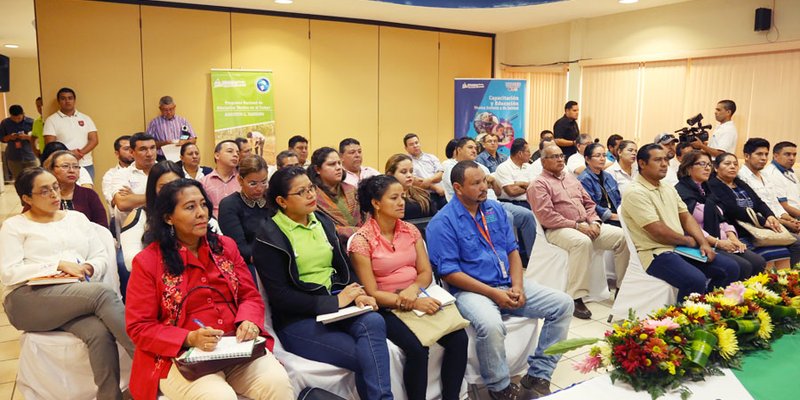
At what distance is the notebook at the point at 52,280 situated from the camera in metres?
2.69

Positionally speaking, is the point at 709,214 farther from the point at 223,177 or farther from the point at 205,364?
the point at 205,364

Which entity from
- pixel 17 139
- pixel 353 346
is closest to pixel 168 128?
pixel 17 139

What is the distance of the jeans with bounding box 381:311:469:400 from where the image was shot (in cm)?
254

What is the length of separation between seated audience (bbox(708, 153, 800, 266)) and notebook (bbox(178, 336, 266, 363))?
13.1 ft

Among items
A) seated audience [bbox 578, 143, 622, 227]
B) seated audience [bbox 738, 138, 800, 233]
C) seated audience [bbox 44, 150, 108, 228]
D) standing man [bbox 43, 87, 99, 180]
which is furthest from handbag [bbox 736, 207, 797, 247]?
standing man [bbox 43, 87, 99, 180]

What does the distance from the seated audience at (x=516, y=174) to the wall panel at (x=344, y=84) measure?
3532mm

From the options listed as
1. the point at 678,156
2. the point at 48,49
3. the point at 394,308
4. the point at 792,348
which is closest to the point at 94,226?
the point at 394,308

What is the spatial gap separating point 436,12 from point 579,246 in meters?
4.85

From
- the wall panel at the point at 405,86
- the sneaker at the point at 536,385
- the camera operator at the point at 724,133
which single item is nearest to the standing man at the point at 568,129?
the camera operator at the point at 724,133

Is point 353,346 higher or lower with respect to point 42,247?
lower

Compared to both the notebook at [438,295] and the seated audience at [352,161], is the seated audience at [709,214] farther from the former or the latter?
the seated audience at [352,161]

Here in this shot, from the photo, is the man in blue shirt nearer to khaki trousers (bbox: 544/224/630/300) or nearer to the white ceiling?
khaki trousers (bbox: 544/224/630/300)

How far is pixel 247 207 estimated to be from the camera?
343 cm

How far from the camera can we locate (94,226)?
3141mm
